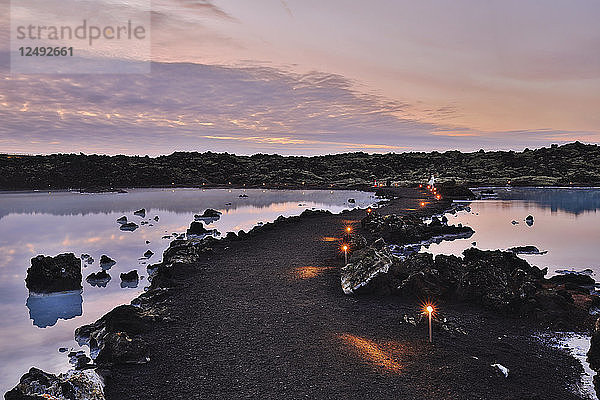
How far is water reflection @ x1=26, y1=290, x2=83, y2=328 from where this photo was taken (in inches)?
731

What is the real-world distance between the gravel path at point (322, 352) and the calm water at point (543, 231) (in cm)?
1588

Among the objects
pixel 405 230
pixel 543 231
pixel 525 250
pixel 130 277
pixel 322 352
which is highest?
pixel 405 230

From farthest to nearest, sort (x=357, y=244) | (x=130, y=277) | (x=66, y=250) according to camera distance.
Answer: (x=66, y=250) < (x=357, y=244) < (x=130, y=277)

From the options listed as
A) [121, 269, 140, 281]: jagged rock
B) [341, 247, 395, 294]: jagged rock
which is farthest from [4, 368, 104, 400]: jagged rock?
[121, 269, 140, 281]: jagged rock

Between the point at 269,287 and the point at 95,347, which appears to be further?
the point at 269,287

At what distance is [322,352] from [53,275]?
57.1ft

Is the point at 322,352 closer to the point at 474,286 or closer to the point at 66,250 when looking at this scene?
the point at 474,286

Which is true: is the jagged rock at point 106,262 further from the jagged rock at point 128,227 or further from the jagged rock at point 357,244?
the jagged rock at point 357,244

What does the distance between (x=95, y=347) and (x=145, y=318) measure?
1.80m

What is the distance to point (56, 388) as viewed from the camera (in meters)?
9.22

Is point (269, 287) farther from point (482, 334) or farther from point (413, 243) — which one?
point (413, 243)

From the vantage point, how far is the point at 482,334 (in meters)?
14.3

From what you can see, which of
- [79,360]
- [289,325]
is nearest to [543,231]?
[289,325]

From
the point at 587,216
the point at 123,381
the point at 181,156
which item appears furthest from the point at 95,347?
the point at 181,156
